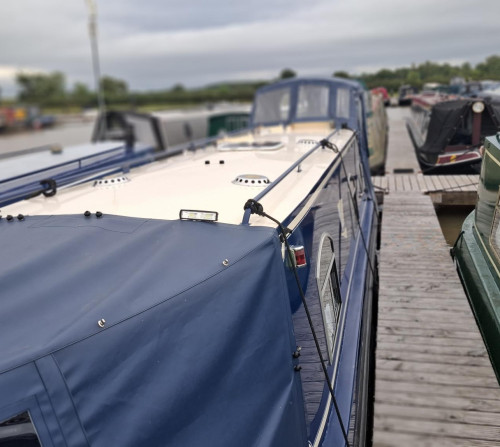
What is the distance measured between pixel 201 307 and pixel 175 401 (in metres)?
0.43

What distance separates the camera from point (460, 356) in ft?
14.4

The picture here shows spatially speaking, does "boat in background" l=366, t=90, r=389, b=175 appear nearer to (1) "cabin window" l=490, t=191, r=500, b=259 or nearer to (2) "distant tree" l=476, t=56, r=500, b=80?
(2) "distant tree" l=476, t=56, r=500, b=80

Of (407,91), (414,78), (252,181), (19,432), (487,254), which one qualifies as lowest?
(487,254)

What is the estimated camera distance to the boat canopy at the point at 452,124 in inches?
342

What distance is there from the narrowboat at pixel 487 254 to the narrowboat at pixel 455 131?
1.60 metres

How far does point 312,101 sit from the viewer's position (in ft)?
28.6

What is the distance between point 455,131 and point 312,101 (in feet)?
12.2

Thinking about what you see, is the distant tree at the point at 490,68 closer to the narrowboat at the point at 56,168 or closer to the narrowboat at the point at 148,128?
the narrowboat at the point at 56,168

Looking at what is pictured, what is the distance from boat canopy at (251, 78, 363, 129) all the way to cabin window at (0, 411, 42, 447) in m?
7.56

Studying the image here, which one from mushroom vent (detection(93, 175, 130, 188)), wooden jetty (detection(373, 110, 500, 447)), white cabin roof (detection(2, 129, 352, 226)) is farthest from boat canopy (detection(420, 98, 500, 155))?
mushroom vent (detection(93, 175, 130, 188))

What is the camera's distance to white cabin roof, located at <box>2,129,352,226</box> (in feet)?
10.3

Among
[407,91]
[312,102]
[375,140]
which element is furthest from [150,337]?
[375,140]

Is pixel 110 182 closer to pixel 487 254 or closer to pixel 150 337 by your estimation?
pixel 150 337

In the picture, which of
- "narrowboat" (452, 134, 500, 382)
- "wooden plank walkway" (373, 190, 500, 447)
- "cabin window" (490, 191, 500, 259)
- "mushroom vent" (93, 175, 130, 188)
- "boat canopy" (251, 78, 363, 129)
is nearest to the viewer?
"wooden plank walkway" (373, 190, 500, 447)
